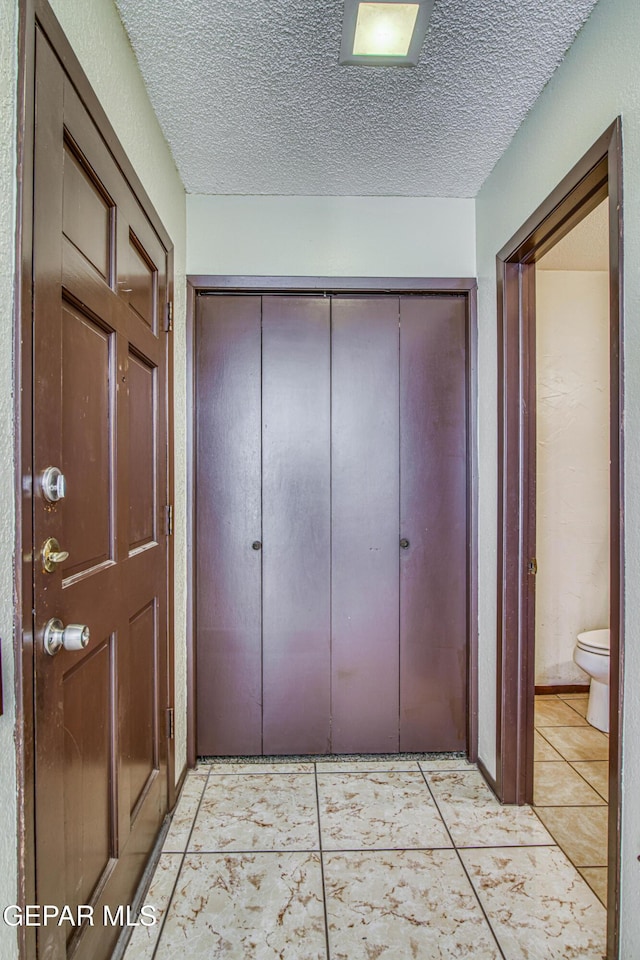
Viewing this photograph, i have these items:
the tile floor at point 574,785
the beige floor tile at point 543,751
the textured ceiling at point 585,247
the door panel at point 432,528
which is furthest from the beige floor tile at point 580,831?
the textured ceiling at point 585,247

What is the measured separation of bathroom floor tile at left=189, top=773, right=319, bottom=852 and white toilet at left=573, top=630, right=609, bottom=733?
1388 millimetres

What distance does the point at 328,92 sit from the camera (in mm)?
1705

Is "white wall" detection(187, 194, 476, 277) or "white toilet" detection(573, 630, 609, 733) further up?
"white wall" detection(187, 194, 476, 277)

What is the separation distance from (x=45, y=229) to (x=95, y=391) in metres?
0.40

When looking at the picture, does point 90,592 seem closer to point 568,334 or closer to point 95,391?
point 95,391

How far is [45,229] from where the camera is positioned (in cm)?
99

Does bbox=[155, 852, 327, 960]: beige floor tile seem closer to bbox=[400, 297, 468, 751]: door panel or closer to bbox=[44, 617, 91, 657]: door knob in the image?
bbox=[400, 297, 468, 751]: door panel

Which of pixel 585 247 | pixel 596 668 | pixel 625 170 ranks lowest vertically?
pixel 596 668

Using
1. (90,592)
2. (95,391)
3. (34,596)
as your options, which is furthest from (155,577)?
(34,596)

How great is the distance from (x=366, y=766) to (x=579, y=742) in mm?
1024

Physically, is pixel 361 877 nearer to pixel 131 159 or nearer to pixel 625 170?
pixel 625 170

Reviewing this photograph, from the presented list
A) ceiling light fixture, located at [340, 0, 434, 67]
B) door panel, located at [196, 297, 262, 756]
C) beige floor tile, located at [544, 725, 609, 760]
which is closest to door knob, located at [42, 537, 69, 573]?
door panel, located at [196, 297, 262, 756]

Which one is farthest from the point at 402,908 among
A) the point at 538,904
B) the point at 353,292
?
the point at 353,292

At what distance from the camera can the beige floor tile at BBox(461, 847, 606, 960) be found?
1425 millimetres
